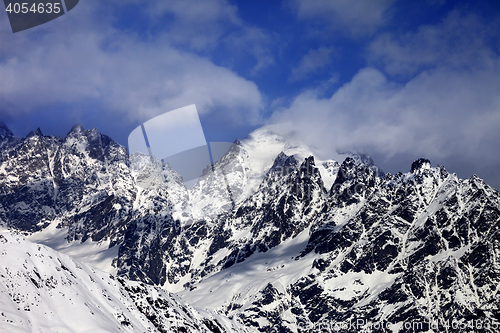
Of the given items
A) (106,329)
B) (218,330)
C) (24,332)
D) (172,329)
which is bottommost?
(218,330)

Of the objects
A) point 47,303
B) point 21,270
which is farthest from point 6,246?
point 47,303

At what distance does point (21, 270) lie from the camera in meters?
67.3

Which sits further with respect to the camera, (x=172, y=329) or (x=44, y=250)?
(x=172, y=329)

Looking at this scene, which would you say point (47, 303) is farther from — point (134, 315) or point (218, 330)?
point (218, 330)

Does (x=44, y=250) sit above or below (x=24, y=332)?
above

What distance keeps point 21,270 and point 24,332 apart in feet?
54.1

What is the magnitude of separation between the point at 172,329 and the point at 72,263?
23.6 m

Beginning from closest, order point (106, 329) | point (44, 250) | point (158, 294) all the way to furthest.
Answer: point (106, 329), point (44, 250), point (158, 294)

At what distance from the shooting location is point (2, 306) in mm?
55406

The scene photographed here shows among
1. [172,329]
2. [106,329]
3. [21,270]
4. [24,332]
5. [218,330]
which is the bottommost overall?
[218,330]

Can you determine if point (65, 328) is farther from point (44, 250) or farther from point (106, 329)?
point (44, 250)

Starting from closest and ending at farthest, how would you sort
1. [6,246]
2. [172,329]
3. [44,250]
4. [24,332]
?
[24,332], [6,246], [44,250], [172,329]

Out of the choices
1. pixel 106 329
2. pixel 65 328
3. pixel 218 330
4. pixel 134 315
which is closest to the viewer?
pixel 65 328

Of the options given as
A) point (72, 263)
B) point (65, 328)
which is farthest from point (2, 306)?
point (72, 263)
